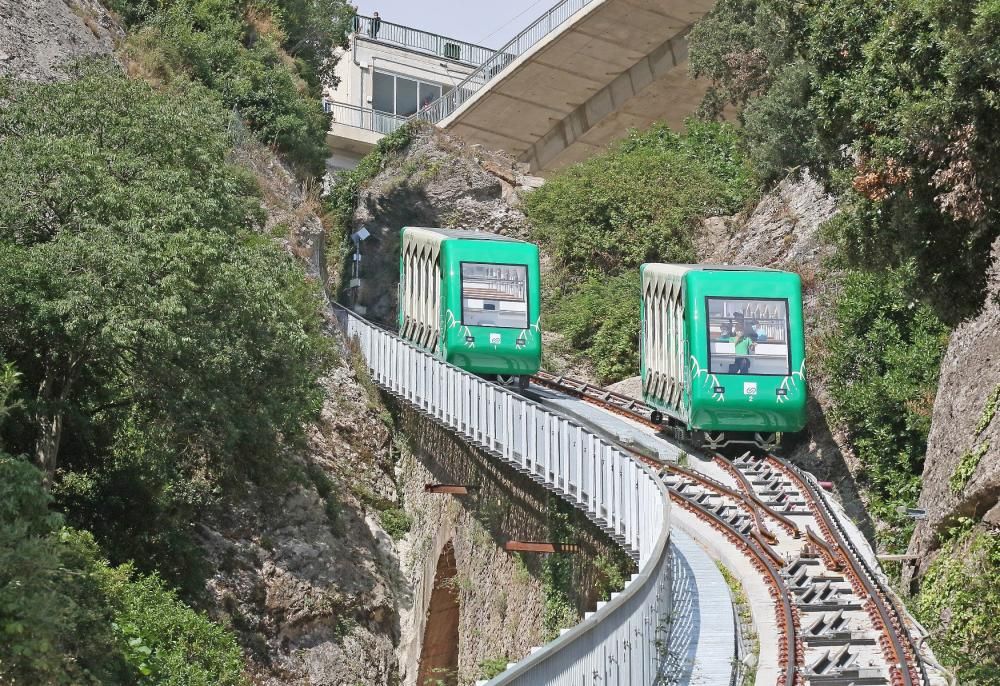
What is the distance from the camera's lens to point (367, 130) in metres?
53.5

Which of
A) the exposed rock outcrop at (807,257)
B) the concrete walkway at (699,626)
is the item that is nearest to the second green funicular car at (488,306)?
the exposed rock outcrop at (807,257)

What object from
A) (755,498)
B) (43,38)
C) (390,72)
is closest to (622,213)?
(390,72)

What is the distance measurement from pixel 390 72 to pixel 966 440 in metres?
38.9

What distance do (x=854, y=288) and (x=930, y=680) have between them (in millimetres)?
17757

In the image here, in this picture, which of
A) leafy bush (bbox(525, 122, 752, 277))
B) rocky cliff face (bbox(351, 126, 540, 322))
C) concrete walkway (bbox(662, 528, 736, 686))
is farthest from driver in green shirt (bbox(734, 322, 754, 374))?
rocky cliff face (bbox(351, 126, 540, 322))

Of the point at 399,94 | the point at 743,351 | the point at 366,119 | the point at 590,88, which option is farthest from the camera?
the point at 399,94

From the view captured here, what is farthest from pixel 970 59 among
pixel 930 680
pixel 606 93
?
pixel 606 93

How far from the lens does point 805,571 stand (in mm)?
17641

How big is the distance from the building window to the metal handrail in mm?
5564

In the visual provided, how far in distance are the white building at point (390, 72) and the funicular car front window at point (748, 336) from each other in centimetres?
2976

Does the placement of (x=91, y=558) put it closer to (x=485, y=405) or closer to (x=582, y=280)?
(x=485, y=405)

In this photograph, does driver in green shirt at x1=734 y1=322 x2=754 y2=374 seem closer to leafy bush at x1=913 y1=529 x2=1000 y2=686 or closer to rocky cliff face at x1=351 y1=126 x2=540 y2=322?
leafy bush at x1=913 y1=529 x2=1000 y2=686

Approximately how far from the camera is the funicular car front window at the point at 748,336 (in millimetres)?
25953

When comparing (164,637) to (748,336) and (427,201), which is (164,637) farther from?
(427,201)
